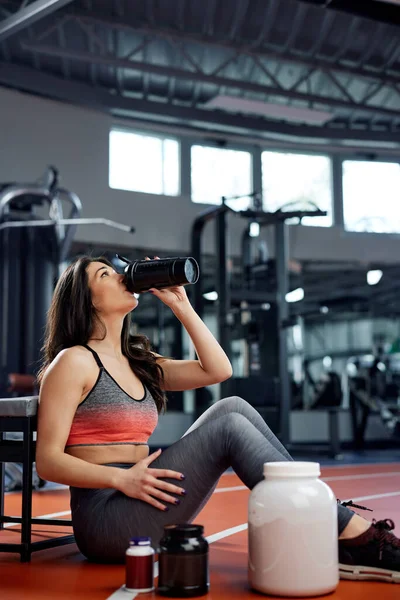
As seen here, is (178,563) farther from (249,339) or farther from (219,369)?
(249,339)

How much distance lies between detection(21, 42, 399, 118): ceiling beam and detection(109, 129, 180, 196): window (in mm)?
1001

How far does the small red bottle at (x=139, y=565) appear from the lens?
1897 mm

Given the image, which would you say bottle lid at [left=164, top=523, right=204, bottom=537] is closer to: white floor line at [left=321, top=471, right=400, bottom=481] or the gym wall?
white floor line at [left=321, top=471, right=400, bottom=481]

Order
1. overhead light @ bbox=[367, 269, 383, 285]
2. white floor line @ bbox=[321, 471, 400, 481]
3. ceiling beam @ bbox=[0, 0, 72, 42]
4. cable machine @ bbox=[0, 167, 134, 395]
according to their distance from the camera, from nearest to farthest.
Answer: white floor line @ bbox=[321, 471, 400, 481]
ceiling beam @ bbox=[0, 0, 72, 42]
cable machine @ bbox=[0, 167, 134, 395]
overhead light @ bbox=[367, 269, 383, 285]

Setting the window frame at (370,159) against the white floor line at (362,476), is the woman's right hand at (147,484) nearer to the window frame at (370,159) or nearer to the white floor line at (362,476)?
the white floor line at (362,476)

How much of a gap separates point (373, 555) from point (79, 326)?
1.07 meters

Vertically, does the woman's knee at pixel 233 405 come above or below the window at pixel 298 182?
below

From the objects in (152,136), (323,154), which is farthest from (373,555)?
(323,154)

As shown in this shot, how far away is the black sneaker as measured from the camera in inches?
77.2

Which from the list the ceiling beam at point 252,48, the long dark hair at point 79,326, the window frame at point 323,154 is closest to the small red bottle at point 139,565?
the long dark hair at point 79,326

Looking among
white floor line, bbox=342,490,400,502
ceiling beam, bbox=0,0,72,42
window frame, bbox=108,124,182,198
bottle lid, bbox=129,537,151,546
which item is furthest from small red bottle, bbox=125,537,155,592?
window frame, bbox=108,124,182,198

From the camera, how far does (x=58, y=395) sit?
2141 mm

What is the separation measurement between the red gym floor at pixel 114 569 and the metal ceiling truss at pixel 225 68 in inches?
191

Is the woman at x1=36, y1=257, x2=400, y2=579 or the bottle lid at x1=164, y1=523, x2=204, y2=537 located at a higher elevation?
the woman at x1=36, y1=257, x2=400, y2=579
